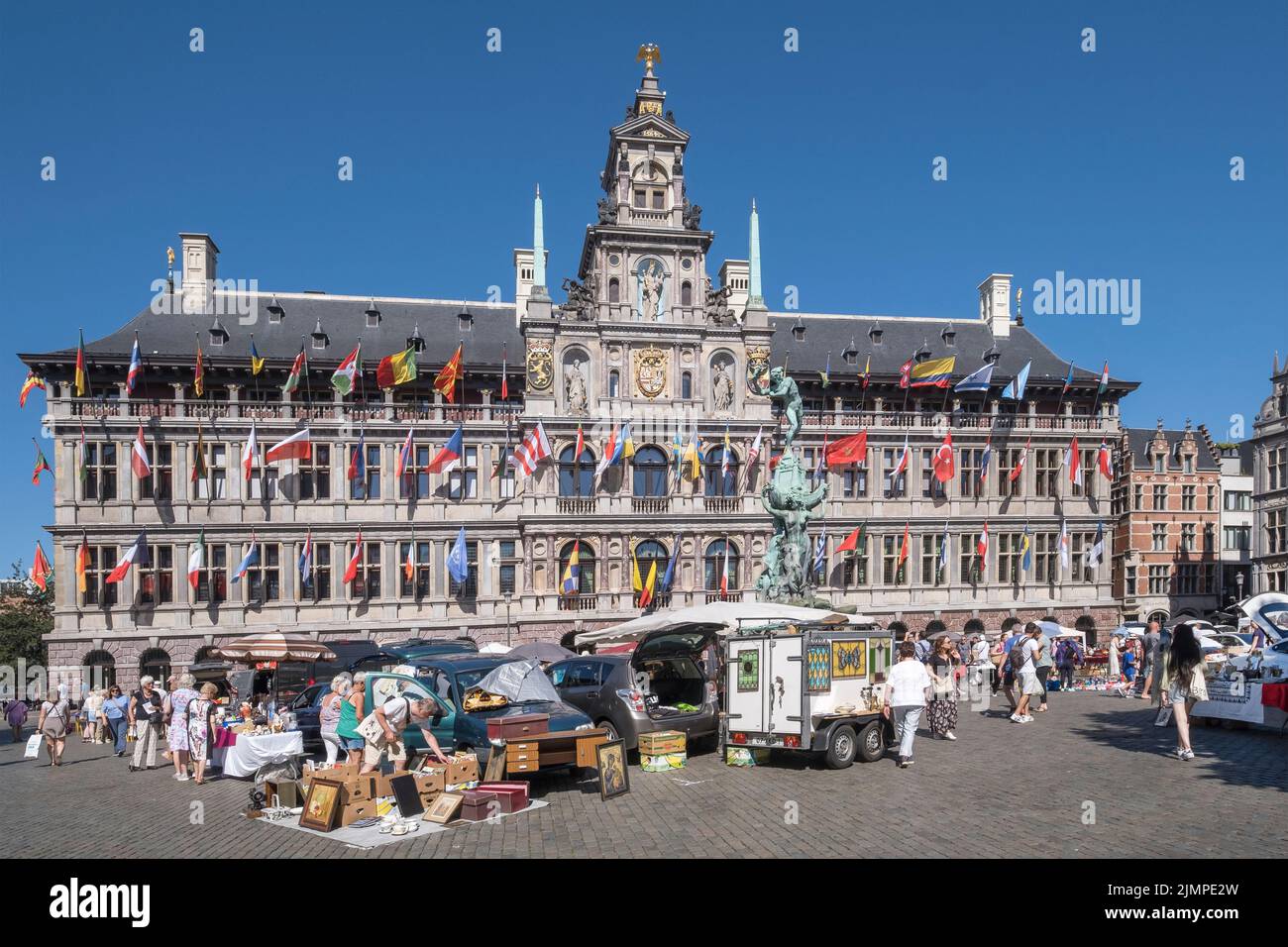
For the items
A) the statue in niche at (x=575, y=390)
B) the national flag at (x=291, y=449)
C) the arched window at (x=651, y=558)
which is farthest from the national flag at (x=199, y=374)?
the arched window at (x=651, y=558)

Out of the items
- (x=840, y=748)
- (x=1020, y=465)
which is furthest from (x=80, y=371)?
(x=1020, y=465)

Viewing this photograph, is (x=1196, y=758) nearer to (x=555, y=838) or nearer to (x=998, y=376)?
(x=555, y=838)

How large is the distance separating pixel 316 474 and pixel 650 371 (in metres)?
15.0

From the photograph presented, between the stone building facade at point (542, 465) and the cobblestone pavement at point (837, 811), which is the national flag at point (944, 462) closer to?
the stone building facade at point (542, 465)

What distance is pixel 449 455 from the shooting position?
125 ft

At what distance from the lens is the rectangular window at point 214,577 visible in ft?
126

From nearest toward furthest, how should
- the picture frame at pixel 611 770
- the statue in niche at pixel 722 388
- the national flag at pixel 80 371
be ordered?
the picture frame at pixel 611 770 < the national flag at pixel 80 371 < the statue in niche at pixel 722 388

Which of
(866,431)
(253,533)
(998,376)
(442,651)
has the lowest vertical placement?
(442,651)

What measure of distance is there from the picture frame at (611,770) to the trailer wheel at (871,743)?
4554 mm

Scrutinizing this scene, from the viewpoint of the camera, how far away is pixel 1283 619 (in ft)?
83.3

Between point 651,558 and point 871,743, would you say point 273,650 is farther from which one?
point 651,558

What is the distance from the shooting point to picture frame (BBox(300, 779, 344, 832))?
12258mm
